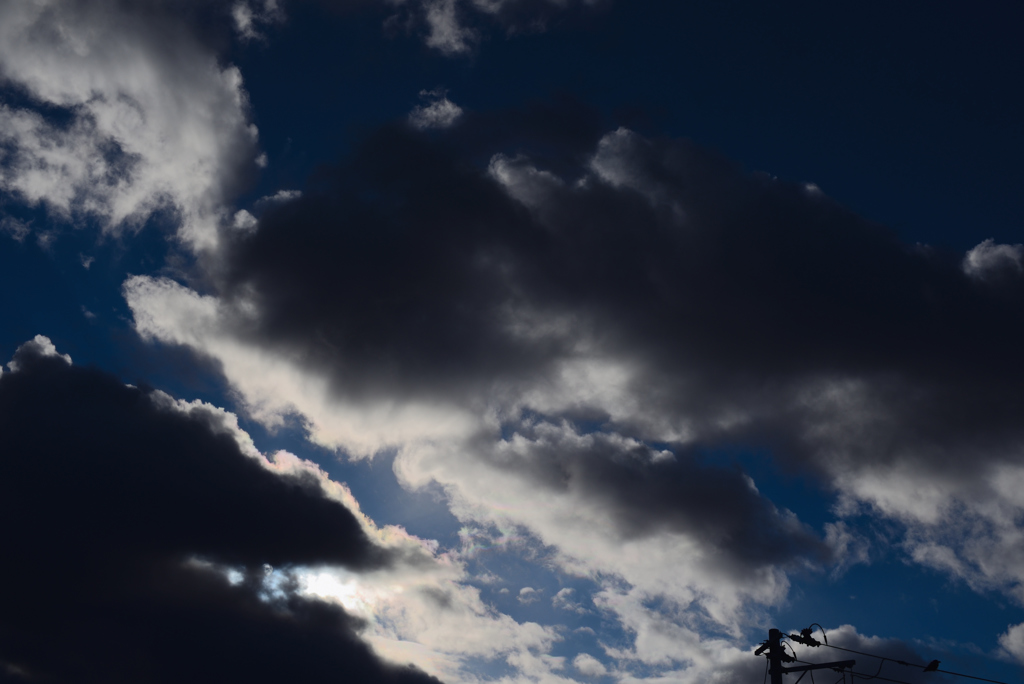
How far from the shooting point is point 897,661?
81.8 feet

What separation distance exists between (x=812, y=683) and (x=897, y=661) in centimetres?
450

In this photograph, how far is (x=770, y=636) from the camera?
80.1 feet

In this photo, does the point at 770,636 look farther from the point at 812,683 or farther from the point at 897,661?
the point at 897,661

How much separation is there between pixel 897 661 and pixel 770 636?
7.26 meters

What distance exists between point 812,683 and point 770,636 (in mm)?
4401

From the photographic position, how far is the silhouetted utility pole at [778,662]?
77.0 feet

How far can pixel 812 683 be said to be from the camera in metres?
25.4

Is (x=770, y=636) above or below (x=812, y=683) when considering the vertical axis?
above

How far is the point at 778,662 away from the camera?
77.7 ft

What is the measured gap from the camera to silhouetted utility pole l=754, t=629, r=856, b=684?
2348cm

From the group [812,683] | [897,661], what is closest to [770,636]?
[812,683]
